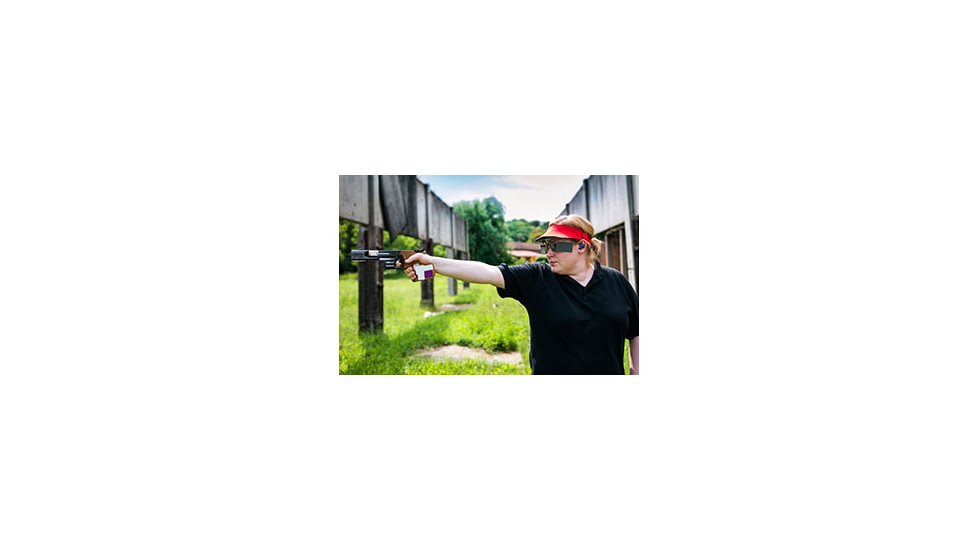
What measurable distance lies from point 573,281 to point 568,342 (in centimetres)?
40

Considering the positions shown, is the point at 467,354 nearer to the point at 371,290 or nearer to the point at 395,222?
the point at 371,290

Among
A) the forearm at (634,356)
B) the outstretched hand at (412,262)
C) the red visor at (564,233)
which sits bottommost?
the forearm at (634,356)

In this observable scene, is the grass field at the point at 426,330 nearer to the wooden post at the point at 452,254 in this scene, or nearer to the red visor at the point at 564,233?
the wooden post at the point at 452,254

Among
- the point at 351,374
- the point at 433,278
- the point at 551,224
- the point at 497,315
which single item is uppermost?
the point at 551,224

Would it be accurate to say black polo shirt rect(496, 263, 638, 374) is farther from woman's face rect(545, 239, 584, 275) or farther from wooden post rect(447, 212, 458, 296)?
wooden post rect(447, 212, 458, 296)

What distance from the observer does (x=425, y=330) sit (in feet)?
13.8

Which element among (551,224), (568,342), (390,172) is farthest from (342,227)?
(568,342)

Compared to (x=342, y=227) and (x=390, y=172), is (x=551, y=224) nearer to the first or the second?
(x=390, y=172)

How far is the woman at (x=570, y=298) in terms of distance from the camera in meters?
3.83

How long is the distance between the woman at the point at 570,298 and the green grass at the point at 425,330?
0.12m

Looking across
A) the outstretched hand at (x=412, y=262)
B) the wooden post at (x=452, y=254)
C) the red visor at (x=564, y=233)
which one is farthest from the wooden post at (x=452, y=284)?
the red visor at (x=564, y=233)

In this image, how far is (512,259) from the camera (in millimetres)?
4012

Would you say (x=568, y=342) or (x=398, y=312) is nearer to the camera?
(x=568, y=342)

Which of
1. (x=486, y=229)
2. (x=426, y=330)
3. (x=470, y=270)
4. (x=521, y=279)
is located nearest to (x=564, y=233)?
(x=521, y=279)
